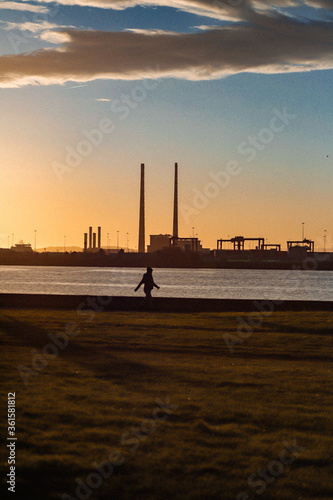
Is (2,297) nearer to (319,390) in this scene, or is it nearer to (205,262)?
(319,390)

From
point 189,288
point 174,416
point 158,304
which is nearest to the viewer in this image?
point 174,416

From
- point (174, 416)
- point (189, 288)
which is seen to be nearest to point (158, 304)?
point (174, 416)

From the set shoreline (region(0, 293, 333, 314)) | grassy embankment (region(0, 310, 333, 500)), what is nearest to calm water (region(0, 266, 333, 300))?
shoreline (region(0, 293, 333, 314))

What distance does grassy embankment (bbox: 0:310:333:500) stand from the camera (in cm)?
630

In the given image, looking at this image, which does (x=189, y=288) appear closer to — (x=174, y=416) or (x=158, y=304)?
(x=158, y=304)

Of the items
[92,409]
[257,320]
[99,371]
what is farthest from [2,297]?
[92,409]

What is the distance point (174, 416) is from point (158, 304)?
18084 millimetres

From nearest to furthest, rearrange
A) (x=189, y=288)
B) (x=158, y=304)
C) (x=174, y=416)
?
1. (x=174, y=416)
2. (x=158, y=304)
3. (x=189, y=288)

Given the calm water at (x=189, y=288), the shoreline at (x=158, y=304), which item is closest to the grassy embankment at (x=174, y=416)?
the shoreline at (x=158, y=304)

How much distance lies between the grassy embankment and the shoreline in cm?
972

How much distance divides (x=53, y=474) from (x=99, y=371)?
17.7 ft

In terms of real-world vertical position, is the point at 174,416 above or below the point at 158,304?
below

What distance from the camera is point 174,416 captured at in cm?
856

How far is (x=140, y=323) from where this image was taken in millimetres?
20812
